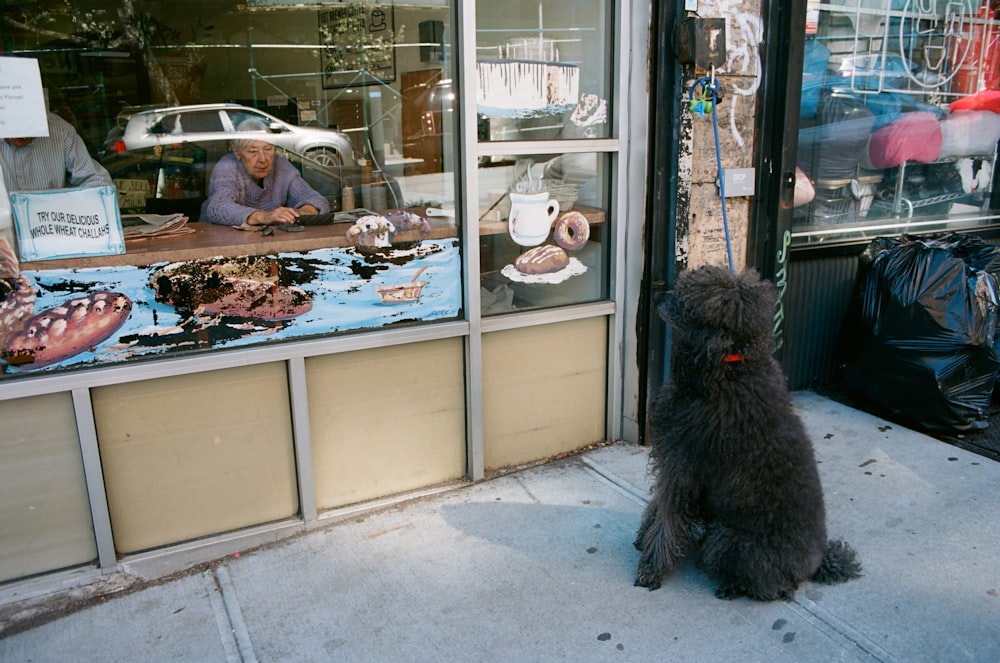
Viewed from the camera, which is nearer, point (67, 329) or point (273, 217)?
point (67, 329)

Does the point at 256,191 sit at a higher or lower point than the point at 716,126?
lower

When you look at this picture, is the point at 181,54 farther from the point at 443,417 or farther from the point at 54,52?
the point at 443,417

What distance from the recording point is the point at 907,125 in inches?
214

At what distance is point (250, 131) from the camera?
4.39 meters

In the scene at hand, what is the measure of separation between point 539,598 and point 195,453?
1.54m

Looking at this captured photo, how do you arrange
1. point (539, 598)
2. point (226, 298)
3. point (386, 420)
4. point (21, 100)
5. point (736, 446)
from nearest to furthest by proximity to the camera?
point (736, 446)
point (21, 100)
point (539, 598)
point (226, 298)
point (386, 420)

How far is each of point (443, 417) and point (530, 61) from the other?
1.81 m

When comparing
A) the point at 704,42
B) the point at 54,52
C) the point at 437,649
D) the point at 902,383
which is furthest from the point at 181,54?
the point at 902,383

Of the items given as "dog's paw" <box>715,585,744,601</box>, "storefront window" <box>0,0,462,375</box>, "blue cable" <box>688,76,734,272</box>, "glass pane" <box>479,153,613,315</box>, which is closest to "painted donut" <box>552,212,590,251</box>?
"glass pane" <box>479,153,613,315</box>

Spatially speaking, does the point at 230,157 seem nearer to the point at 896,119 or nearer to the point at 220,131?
the point at 220,131

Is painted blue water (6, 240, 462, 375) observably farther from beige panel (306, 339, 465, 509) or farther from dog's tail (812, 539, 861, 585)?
dog's tail (812, 539, 861, 585)

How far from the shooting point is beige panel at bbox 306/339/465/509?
3.35 m

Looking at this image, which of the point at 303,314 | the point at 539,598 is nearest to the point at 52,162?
the point at 303,314

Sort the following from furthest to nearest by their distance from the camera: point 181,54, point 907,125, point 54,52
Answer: point 907,125
point 181,54
point 54,52
